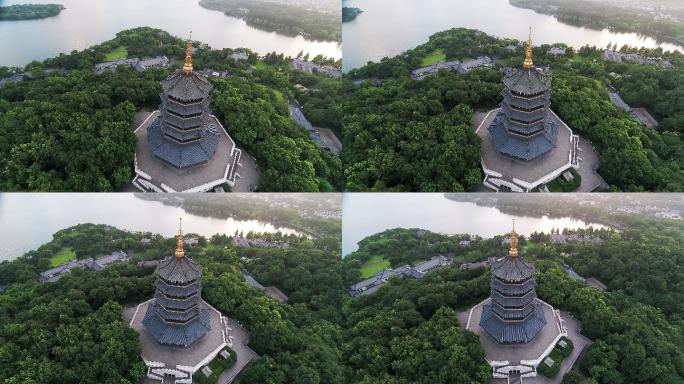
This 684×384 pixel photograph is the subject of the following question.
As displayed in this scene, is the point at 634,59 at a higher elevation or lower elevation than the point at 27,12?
lower

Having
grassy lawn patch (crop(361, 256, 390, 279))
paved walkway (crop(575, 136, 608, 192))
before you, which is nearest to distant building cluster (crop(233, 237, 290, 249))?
grassy lawn patch (crop(361, 256, 390, 279))

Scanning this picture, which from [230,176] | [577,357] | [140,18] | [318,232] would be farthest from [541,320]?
[140,18]

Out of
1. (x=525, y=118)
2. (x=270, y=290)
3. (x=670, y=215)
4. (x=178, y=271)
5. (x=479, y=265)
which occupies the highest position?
(x=525, y=118)

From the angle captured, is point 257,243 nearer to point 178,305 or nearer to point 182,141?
point 182,141

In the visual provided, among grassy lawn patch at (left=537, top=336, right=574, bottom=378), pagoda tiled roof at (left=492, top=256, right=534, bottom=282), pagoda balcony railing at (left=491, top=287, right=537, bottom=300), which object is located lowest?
grassy lawn patch at (left=537, top=336, right=574, bottom=378)

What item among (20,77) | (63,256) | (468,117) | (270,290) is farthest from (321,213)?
(20,77)

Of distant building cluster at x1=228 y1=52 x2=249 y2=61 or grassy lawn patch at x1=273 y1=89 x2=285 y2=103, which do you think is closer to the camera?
grassy lawn patch at x1=273 y1=89 x2=285 y2=103

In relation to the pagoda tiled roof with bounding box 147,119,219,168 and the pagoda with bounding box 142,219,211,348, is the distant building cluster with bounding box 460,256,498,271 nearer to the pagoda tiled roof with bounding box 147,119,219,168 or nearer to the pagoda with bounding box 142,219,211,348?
the pagoda with bounding box 142,219,211,348

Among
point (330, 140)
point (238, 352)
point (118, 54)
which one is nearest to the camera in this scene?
point (238, 352)
